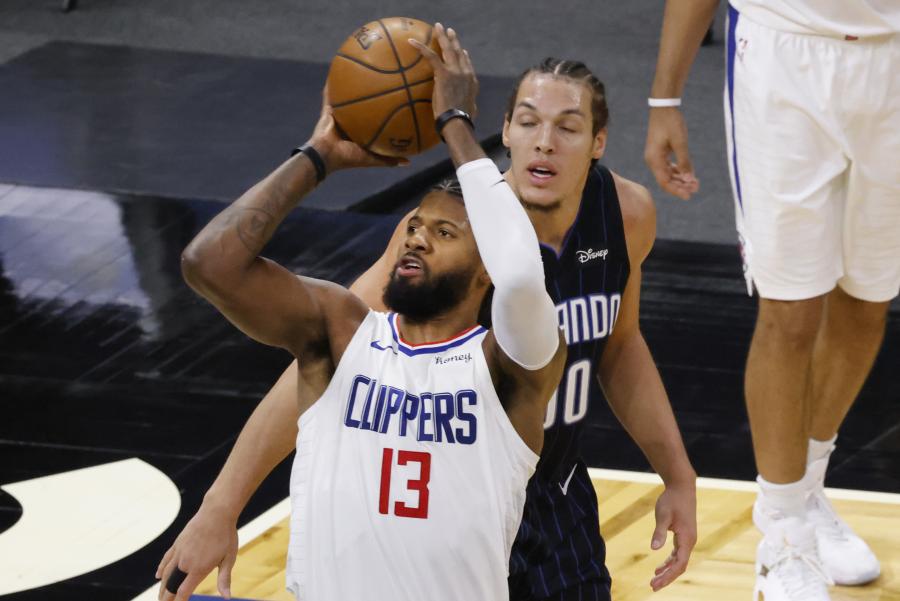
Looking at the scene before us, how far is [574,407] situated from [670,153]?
2.54 ft

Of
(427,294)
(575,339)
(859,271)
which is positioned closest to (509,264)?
(427,294)

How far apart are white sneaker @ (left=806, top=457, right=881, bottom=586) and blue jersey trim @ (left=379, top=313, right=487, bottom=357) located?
4.73ft

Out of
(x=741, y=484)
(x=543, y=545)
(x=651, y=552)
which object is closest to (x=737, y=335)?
(x=741, y=484)

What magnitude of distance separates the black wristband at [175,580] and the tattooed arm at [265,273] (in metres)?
0.51

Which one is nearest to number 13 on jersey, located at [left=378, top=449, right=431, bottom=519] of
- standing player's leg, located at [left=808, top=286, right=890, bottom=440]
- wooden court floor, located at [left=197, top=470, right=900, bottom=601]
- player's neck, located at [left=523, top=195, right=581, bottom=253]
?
player's neck, located at [left=523, top=195, right=581, bottom=253]

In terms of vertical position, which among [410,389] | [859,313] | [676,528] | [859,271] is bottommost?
[676,528]

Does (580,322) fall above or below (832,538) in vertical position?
above

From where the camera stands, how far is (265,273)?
264cm

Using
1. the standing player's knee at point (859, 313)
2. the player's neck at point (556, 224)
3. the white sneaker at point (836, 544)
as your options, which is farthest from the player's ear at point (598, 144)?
the white sneaker at point (836, 544)

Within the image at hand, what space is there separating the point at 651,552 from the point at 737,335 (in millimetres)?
1786

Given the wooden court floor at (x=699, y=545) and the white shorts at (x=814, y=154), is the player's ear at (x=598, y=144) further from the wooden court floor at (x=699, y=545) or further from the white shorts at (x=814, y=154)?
the wooden court floor at (x=699, y=545)

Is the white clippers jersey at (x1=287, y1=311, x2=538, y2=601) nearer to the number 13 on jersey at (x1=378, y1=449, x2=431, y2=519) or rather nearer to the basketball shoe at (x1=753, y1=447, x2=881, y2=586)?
the number 13 on jersey at (x1=378, y1=449, x2=431, y2=519)

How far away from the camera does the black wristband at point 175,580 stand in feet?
9.50

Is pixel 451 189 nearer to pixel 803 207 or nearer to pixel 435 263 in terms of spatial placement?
pixel 435 263
